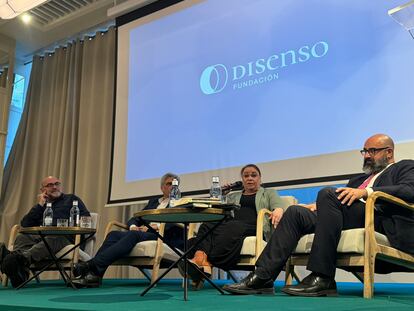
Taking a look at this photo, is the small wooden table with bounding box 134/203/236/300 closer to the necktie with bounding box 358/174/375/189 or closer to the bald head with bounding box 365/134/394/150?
the necktie with bounding box 358/174/375/189

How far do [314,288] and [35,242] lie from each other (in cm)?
238

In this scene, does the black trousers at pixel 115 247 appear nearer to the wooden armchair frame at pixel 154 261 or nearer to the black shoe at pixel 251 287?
the wooden armchair frame at pixel 154 261

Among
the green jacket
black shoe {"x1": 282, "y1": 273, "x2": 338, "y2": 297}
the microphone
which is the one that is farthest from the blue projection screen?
black shoe {"x1": 282, "y1": 273, "x2": 338, "y2": 297}

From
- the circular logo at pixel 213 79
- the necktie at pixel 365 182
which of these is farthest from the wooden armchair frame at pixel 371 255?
the circular logo at pixel 213 79

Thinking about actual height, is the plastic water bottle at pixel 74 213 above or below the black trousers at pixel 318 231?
above

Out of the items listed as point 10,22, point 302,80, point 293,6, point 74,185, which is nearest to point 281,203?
point 302,80

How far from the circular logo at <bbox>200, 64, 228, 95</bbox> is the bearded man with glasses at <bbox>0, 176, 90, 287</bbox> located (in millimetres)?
1477

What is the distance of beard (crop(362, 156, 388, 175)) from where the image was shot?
2.59 metres

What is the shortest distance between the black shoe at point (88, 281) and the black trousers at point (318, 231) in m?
1.25

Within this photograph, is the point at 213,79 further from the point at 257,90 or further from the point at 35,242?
the point at 35,242

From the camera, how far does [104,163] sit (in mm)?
5457

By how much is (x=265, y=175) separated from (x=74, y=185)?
2761 millimetres

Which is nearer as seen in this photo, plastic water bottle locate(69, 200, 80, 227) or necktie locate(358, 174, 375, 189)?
necktie locate(358, 174, 375, 189)

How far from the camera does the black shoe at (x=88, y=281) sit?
2.95 metres
